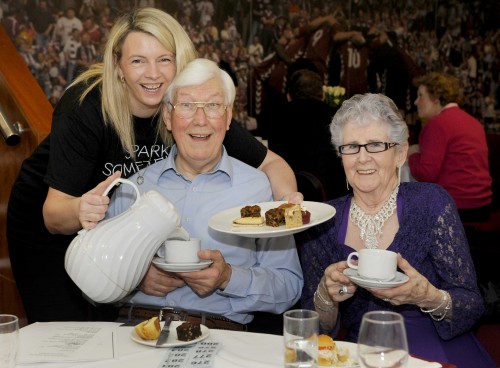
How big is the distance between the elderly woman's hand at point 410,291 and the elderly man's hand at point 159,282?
2.11 ft

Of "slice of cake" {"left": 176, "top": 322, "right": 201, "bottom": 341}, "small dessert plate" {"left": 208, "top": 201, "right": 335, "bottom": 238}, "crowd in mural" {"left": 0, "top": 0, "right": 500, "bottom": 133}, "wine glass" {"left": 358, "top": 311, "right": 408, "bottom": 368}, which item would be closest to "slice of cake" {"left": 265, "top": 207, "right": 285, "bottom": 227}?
"small dessert plate" {"left": 208, "top": 201, "right": 335, "bottom": 238}

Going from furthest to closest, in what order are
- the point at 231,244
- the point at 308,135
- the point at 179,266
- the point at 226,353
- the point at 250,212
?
1. the point at 308,135
2. the point at 231,244
3. the point at 250,212
4. the point at 179,266
5. the point at 226,353

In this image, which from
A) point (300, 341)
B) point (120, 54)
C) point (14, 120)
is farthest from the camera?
point (14, 120)

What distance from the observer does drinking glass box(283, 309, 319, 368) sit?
1471mm

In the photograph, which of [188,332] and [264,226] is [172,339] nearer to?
[188,332]

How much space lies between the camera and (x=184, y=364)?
167 cm

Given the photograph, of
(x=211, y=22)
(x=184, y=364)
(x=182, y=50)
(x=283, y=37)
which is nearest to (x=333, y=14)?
(x=283, y=37)

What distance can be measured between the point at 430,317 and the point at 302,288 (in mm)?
433

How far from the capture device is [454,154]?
544cm

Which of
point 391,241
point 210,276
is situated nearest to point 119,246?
point 210,276

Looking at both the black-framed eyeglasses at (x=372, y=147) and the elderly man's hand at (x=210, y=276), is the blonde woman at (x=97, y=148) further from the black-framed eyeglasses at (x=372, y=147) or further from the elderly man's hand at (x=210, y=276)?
the elderly man's hand at (x=210, y=276)

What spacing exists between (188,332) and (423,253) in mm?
843

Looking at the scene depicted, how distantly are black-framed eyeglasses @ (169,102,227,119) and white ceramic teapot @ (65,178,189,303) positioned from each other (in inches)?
21.0

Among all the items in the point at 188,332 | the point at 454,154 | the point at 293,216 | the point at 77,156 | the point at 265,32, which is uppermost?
the point at 265,32
